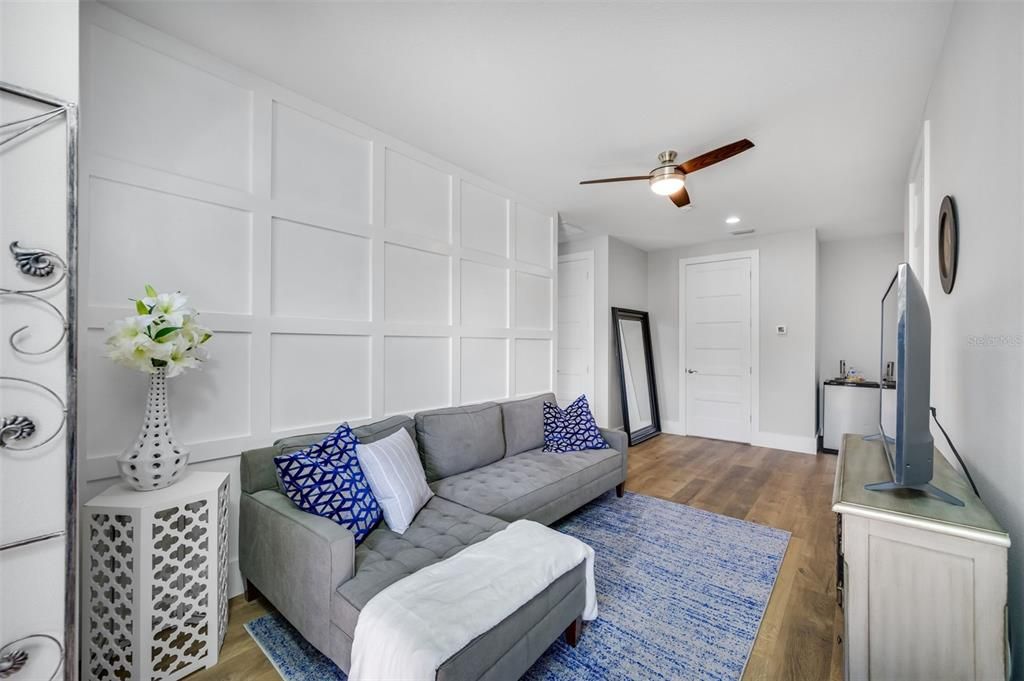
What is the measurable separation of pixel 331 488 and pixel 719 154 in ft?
8.95

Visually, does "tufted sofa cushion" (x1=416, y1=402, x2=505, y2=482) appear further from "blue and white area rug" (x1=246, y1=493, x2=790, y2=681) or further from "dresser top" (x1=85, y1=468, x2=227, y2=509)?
"dresser top" (x1=85, y1=468, x2=227, y2=509)

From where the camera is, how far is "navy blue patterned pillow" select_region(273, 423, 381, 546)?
167cm

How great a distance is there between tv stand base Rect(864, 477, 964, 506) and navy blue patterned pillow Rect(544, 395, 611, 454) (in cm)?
185

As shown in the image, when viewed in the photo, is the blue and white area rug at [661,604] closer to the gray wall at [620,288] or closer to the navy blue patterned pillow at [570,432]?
the navy blue patterned pillow at [570,432]

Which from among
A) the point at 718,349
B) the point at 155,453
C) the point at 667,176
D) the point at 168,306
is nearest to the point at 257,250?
the point at 168,306

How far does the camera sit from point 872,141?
103 inches

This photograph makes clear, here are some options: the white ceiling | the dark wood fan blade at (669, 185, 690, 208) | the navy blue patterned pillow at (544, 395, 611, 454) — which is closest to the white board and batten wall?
the white ceiling

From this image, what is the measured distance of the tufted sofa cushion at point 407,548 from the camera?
136 centimetres

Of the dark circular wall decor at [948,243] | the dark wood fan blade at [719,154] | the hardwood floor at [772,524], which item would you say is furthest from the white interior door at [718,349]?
the dark circular wall decor at [948,243]

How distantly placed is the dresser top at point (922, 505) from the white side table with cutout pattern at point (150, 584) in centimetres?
226

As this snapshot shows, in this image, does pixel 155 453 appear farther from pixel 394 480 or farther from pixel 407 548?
pixel 407 548

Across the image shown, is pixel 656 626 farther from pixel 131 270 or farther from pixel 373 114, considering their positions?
pixel 373 114

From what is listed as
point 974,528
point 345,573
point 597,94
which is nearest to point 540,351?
point 597,94

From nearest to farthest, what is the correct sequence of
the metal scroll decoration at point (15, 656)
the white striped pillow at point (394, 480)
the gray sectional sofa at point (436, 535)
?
the metal scroll decoration at point (15, 656), the gray sectional sofa at point (436, 535), the white striped pillow at point (394, 480)
